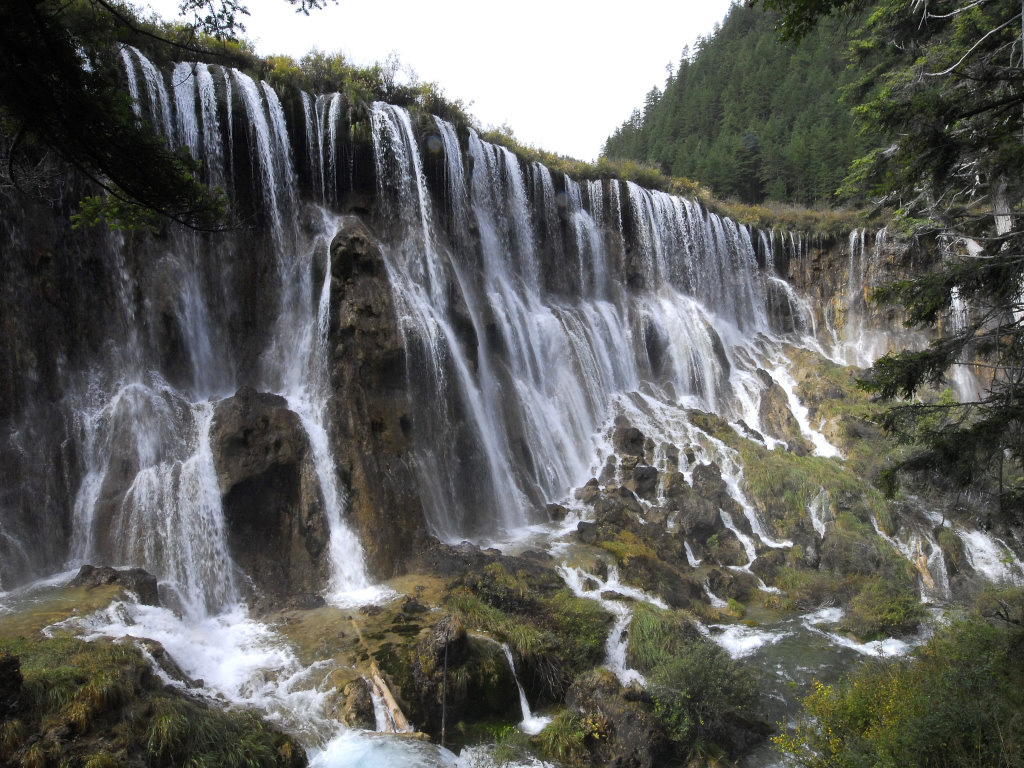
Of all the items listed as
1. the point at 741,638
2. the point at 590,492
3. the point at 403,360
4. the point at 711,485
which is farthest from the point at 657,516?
the point at 403,360

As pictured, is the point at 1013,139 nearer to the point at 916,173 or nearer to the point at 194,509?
the point at 916,173

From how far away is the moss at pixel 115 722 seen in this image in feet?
17.8

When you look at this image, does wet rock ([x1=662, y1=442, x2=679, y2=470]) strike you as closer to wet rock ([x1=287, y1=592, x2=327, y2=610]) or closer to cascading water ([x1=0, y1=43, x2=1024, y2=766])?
cascading water ([x1=0, y1=43, x2=1024, y2=766])

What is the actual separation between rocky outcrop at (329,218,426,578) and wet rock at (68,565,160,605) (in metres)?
3.82

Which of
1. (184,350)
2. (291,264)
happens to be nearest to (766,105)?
(291,264)

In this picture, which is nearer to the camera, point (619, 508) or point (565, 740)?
point (565, 740)

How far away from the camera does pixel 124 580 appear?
9.76 metres

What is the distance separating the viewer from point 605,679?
27.8ft

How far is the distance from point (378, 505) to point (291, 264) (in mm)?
7658

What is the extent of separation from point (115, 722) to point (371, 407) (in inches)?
346

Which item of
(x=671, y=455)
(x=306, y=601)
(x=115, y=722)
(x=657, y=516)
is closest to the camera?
(x=115, y=722)

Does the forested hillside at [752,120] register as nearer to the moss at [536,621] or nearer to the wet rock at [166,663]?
the moss at [536,621]

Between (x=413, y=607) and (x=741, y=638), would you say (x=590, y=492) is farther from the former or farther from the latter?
(x=413, y=607)

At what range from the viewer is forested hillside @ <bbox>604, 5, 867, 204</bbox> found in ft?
135
